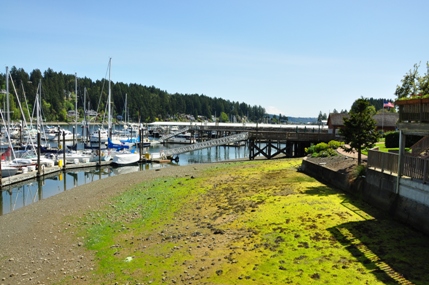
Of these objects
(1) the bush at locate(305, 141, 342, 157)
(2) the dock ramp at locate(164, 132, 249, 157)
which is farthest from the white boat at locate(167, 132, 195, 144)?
(1) the bush at locate(305, 141, 342, 157)

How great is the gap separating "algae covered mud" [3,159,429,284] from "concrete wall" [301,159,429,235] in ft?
1.79

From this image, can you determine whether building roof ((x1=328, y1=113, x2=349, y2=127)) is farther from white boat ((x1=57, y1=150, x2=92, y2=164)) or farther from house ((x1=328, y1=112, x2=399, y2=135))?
white boat ((x1=57, y1=150, x2=92, y2=164))

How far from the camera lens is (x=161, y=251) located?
15.5m

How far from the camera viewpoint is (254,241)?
15.1 m

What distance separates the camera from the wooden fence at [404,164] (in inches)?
589

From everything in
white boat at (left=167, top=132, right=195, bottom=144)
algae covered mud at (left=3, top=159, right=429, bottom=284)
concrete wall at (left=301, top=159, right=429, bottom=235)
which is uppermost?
concrete wall at (left=301, top=159, right=429, bottom=235)

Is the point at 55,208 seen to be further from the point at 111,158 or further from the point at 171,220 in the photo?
the point at 111,158

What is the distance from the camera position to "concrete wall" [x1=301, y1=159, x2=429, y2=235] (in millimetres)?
14656

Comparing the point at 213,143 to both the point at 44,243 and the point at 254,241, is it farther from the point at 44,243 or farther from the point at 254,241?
the point at 254,241

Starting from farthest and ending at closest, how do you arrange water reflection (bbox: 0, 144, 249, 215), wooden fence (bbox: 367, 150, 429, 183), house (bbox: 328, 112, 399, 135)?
house (bbox: 328, 112, 399, 135), water reflection (bbox: 0, 144, 249, 215), wooden fence (bbox: 367, 150, 429, 183)

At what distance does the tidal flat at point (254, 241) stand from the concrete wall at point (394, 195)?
1.50 ft

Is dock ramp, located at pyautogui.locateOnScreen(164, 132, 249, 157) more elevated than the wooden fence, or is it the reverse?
the wooden fence

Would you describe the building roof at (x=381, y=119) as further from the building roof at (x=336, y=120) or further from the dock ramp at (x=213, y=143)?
the dock ramp at (x=213, y=143)

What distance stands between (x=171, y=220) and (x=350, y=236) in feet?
31.0
